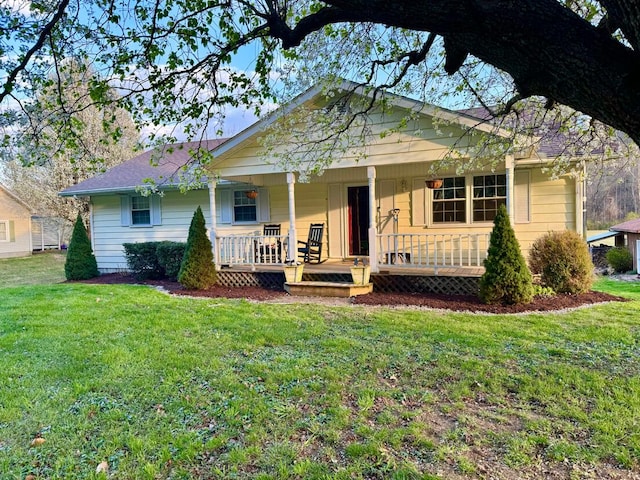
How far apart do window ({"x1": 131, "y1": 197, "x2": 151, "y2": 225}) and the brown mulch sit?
457 centimetres

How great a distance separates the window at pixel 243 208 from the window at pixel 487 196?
5997mm

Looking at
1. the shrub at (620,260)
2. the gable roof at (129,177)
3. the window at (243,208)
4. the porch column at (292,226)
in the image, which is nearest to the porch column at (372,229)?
the porch column at (292,226)

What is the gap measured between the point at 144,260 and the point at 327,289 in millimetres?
6099

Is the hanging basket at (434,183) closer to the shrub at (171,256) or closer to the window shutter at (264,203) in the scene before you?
the window shutter at (264,203)

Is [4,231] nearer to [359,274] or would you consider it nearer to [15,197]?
[15,197]

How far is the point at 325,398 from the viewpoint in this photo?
3.46 m

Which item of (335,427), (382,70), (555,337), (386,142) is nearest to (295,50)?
(382,70)

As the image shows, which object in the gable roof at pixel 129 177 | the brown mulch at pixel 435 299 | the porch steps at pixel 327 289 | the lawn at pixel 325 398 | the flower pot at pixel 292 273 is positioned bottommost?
the lawn at pixel 325 398

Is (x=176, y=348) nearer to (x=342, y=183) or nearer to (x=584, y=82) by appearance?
(x=584, y=82)

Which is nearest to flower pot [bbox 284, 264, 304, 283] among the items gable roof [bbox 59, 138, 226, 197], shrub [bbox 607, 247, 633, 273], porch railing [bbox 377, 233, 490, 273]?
porch railing [bbox 377, 233, 490, 273]

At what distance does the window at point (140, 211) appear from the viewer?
13.1m

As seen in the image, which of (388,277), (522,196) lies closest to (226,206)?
(388,277)

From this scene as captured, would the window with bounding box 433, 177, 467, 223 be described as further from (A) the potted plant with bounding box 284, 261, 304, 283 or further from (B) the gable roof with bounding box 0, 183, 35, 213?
(B) the gable roof with bounding box 0, 183, 35, 213

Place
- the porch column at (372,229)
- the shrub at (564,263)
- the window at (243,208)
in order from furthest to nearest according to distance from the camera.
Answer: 1. the window at (243,208)
2. the porch column at (372,229)
3. the shrub at (564,263)
